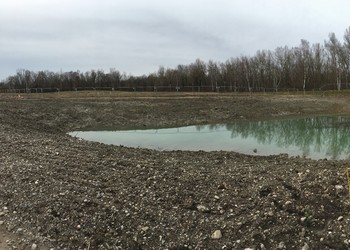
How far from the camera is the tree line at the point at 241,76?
335ft

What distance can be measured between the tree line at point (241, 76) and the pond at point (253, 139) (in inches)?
2575

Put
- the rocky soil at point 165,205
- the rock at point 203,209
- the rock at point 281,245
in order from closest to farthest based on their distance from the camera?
the rock at point 281,245 → the rocky soil at point 165,205 → the rock at point 203,209

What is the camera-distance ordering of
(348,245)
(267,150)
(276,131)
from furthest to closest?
(276,131) → (267,150) → (348,245)

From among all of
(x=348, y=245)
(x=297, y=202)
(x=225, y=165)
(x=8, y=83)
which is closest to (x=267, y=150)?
(x=225, y=165)

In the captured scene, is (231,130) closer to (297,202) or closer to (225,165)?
(225,165)

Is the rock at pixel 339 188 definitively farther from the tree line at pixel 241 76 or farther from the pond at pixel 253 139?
the tree line at pixel 241 76

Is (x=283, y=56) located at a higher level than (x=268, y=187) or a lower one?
higher

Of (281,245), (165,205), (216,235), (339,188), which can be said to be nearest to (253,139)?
(339,188)

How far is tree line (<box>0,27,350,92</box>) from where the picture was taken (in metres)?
102

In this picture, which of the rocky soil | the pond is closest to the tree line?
the pond

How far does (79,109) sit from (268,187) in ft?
116

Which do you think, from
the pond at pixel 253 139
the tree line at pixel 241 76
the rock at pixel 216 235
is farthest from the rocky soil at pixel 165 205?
the tree line at pixel 241 76

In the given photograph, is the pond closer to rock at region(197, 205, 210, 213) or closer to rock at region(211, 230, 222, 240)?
rock at region(197, 205, 210, 213)

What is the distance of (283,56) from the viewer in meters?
115
